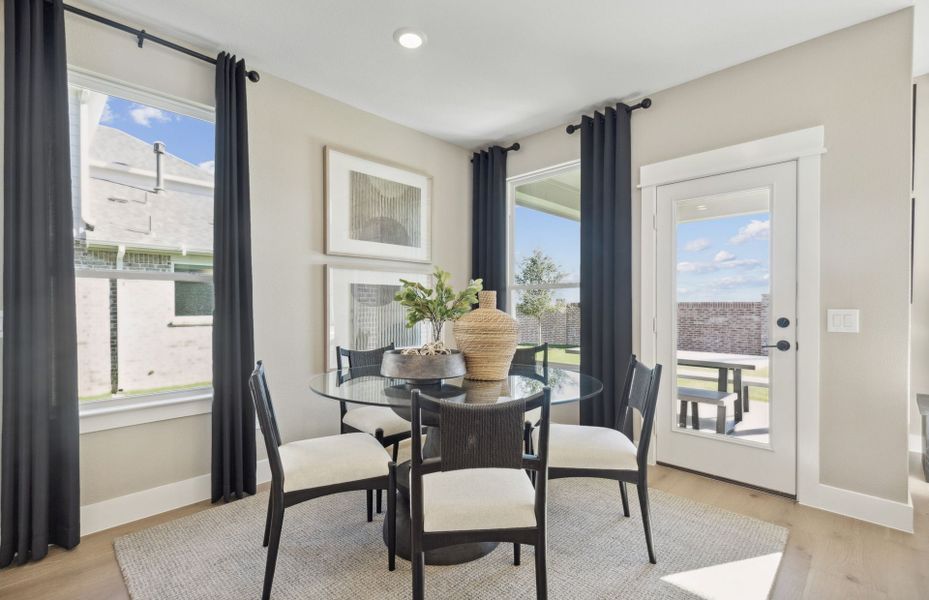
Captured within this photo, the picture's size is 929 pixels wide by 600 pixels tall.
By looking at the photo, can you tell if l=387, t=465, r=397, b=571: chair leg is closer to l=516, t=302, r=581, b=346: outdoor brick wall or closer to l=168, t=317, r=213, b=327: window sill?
l=168, t=317, r=213, b=327: window sill

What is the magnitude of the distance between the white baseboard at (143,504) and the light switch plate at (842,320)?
365 centimetres

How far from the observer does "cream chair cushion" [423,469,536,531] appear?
147 cm

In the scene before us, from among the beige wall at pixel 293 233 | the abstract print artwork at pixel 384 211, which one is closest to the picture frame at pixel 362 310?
the beige wall at pixel 293 233

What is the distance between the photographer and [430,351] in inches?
85.0

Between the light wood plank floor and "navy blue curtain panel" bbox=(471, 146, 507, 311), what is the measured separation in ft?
7.73

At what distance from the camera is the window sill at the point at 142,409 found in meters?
2.26

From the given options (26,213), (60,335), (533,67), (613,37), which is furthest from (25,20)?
(613,37)

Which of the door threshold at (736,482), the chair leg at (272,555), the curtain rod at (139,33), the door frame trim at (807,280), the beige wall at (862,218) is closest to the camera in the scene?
the chair leg at (272,555)

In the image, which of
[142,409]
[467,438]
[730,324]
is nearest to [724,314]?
[730,324]

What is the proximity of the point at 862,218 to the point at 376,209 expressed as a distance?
3.02 meters

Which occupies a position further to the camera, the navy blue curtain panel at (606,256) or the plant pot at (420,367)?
the navy blue curtain panel at (606,256)

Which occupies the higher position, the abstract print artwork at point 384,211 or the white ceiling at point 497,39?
the white ceiling at point 497,39

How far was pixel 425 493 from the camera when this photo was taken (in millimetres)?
1538

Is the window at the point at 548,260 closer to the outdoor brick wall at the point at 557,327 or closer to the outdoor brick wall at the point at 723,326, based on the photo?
the outdoor brick wall at the point at 557,327
